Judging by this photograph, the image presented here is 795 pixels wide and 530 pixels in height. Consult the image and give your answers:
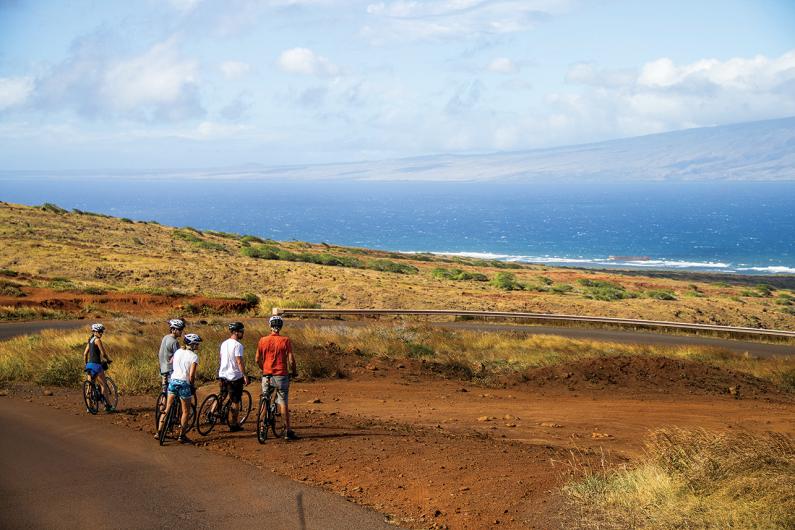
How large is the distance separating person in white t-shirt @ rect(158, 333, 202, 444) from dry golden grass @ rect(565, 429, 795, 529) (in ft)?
20.6

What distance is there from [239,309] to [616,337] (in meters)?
17.0

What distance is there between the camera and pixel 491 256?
465 feet

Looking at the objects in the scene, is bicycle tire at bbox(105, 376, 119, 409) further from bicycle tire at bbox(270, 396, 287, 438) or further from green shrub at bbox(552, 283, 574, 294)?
green shrub at bbox(552, 283, 574, 294)

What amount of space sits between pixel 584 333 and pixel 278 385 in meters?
22.9

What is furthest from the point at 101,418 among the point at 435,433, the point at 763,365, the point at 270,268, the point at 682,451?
the point at 270,268

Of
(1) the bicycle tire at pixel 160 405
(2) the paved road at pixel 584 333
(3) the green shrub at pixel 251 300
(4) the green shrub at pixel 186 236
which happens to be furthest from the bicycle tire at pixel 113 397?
(4) the green shrub at pixel 186 236

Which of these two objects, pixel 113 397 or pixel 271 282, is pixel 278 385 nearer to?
pixel 113 397

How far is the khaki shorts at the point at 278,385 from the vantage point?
13656mm

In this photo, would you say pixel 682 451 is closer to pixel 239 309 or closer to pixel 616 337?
pixel 616 337

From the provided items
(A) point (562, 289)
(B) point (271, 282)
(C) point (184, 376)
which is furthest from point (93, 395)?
(A) point (562, 289)

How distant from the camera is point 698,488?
9.96 m

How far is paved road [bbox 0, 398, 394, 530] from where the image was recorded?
10156mm

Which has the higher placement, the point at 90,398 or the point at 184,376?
the point at 184,376

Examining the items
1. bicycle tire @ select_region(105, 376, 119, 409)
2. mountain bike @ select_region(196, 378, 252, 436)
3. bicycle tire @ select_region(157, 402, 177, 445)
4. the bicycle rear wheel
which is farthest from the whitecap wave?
bicycle tire @ select_region(157, 402, 177, 445)
